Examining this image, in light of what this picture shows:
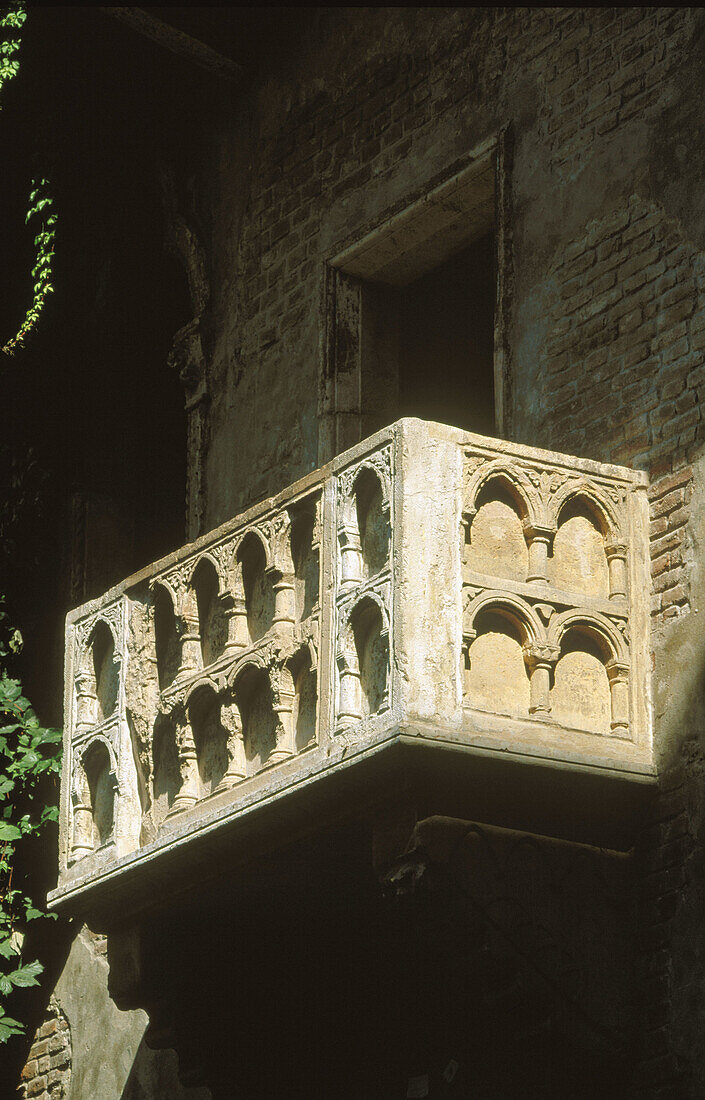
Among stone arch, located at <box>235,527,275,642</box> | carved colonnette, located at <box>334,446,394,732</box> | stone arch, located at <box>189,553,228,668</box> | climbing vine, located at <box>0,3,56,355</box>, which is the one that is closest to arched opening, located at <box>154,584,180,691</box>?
stone arch, located at <box>189,553,228,668</box>

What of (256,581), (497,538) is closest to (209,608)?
(256,581)

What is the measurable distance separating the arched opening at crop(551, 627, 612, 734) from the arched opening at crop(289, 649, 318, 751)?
0.75m

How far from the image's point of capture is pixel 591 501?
5988 mm

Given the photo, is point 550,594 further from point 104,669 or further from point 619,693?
point 104,669

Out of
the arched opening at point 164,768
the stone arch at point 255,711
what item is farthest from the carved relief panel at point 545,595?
the arched opening at point 164,768

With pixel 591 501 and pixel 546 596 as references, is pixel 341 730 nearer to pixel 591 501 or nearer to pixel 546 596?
pixel 546 596

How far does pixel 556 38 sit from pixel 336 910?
333cm

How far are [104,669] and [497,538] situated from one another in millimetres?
1760

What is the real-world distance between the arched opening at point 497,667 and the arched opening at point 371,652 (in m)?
0.25

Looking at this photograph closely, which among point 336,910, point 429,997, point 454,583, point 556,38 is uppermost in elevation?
point 556,38

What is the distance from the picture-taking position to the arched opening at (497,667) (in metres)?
5.54

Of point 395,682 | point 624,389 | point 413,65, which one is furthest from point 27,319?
point 395,682

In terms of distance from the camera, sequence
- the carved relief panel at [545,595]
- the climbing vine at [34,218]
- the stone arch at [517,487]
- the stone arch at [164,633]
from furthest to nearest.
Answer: the climbing vine at [34,218], the stone arch at [164,633], the stone arch at [517,487], the carved relief panel at [545,595]

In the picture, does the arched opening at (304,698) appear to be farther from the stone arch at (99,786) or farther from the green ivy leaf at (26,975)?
the green ivy leaf at (26,975)
